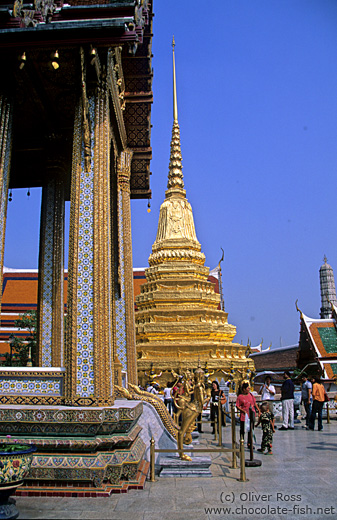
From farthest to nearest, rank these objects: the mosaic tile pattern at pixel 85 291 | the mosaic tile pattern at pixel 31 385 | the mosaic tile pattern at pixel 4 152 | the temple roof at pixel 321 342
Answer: the temple roof at pixel 321 342
the mosaic tile pattern at pixel 4 152
the mosaic tile pattern at pixel 31 385
the mosaic tile pattern at pixel 85 291

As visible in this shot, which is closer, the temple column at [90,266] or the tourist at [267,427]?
the temple column at [90,266]

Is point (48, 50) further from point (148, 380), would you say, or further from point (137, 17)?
point (148, 380)

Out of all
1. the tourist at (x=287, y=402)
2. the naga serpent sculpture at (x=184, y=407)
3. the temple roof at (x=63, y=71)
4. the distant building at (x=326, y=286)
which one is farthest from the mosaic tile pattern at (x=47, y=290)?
the distant building at (x=326, y=286)

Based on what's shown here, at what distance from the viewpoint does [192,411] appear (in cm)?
662

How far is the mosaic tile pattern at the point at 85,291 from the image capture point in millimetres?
5664

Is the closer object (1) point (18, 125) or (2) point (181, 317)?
(1) point (18, 125)

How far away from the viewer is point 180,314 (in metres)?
20.4

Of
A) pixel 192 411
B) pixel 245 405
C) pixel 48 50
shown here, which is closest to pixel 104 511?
pixel 192 411

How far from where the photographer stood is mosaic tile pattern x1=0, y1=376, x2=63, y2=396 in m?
5.80

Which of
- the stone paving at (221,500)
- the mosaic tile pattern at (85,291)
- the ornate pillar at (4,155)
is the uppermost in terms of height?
the ornate pillar at (4,155)

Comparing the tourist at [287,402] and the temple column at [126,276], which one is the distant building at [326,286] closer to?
the tourist at [287,402]

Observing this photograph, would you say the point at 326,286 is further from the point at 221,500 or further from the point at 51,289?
the point at 221,500

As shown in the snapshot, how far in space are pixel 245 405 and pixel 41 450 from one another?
11.4 feet

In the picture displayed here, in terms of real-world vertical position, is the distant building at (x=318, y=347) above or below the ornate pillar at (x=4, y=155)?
below
